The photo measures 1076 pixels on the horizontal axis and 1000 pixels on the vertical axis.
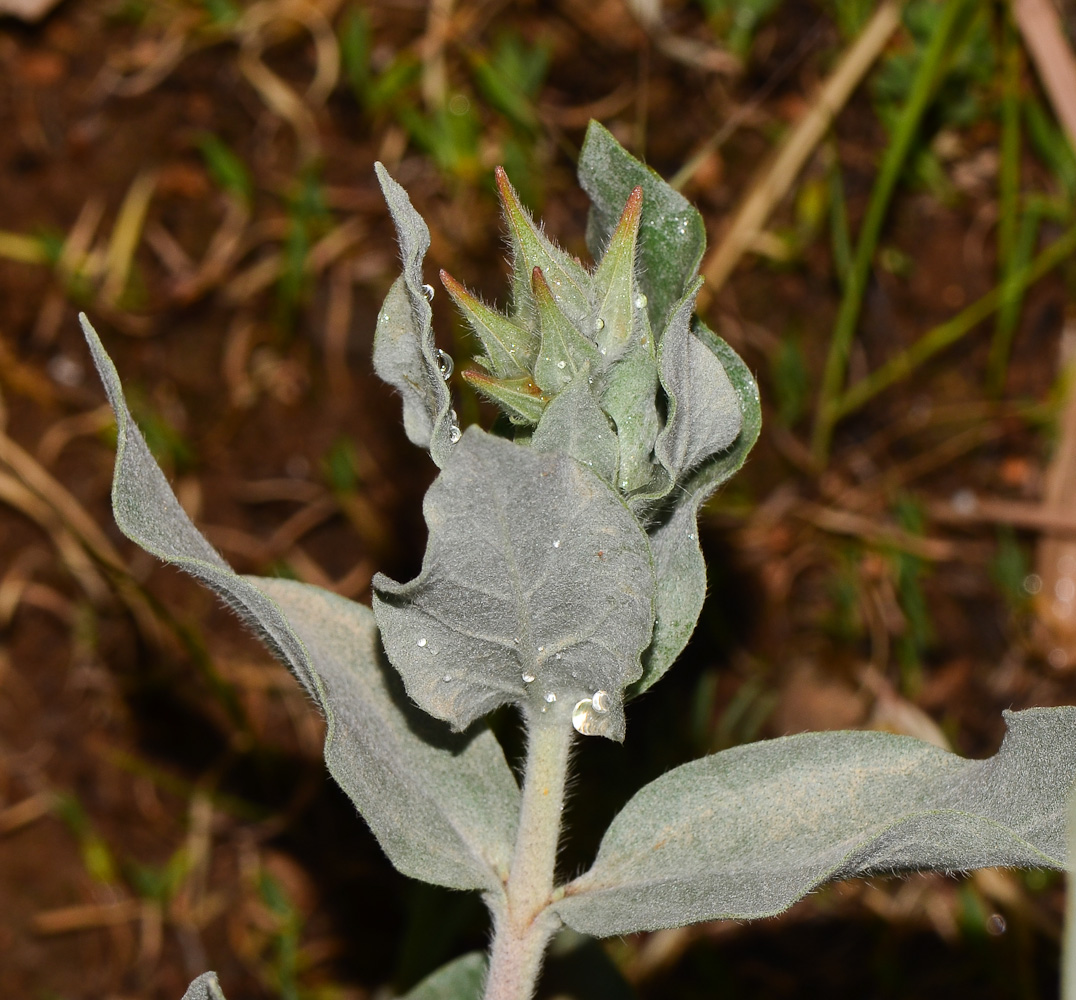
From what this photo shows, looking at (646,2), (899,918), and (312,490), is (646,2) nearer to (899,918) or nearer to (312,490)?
(312,490)

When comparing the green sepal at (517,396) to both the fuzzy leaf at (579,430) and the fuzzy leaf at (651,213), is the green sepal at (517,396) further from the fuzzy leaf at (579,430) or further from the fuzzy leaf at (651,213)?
the fuzzy leaf at (651,213)

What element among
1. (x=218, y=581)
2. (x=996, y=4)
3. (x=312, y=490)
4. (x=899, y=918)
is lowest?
(x=899, y=918)

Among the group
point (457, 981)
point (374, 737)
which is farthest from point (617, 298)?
point (457, 981)

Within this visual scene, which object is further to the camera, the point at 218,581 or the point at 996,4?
the point at 996,4

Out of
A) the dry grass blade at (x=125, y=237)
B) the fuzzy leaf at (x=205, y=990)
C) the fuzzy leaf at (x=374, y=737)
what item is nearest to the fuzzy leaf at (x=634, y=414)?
the fuzzy leaf at (x=374, y=737)

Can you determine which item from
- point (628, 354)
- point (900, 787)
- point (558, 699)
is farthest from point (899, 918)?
point (628, 354)

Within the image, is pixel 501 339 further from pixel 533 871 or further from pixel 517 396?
pixel 533 871

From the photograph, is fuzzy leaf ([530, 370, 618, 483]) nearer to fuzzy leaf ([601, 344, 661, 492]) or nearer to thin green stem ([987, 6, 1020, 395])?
fuzzy leaf ([601, 344, 661, 492])
